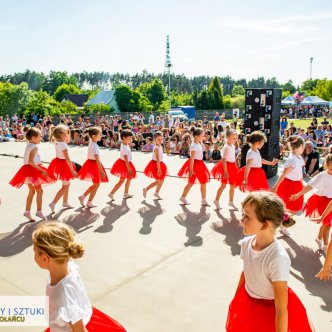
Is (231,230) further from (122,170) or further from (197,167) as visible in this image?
(122,170)

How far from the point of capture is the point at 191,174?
6938 mm

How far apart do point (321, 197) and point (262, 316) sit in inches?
124

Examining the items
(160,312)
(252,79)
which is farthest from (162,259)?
(252,79)

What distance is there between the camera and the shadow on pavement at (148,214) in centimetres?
584

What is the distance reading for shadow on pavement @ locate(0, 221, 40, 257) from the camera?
5055 millimetres

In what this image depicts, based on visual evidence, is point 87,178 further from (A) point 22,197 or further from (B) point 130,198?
(A) point 22,197

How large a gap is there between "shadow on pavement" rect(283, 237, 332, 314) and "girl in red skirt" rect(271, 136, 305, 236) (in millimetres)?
458

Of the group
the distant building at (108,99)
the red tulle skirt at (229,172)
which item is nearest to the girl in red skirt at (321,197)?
the red tulle skirt at (229,172)

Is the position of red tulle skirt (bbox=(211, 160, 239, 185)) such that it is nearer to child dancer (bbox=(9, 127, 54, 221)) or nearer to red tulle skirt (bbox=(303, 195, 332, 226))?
red tulle skirt (bbox=(303, 195, 332, 226))

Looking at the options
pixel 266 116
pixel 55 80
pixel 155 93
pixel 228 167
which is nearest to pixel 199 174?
pixel 228 167

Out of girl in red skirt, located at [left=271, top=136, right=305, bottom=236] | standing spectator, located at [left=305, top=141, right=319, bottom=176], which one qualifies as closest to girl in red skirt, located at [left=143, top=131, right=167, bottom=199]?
girl in red skirt, located at [left=271, top=136, right=305, bottom=236]

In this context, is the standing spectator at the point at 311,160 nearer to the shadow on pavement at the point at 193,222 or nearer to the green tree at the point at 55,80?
the shadow on pavement at the point at 193,222

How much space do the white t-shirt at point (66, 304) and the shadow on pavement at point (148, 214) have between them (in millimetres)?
3638

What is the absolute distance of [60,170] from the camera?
21.9 ft
